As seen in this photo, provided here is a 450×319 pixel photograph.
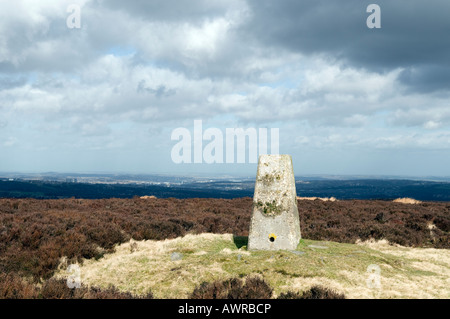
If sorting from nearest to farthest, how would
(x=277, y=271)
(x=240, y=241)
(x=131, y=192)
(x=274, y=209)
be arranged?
1. (x=277, y=271)
2. (x=274, y=209)
3. (x=240, y=241)
4. (x=131, y=192)

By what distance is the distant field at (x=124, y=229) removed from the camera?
9.67m

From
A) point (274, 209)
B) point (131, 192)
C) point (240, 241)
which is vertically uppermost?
point (274, 209)

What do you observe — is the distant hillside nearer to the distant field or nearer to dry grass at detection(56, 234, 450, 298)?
the distant field

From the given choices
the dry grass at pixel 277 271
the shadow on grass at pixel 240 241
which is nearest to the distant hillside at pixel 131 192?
the shadow on grass at pixel 240 241

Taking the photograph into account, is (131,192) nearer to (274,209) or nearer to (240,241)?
(240,241)

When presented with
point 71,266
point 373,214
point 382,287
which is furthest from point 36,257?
point 373,214

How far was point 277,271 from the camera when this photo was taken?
7.88m

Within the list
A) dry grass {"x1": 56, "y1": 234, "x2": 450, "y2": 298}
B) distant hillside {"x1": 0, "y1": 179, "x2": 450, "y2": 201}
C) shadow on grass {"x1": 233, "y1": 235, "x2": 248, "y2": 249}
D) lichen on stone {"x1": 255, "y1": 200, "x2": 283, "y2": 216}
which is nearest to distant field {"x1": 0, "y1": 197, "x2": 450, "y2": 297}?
dry grass {"x1": 56, "y1": 234, "x2": 450, "y2": 298}

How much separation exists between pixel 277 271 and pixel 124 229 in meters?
8.84

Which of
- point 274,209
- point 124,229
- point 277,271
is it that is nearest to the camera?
point 277,271

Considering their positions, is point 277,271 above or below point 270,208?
below

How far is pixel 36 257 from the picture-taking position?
31.7 ft

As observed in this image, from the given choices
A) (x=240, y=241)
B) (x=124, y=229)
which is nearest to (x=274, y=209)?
(x=240, y=241)
